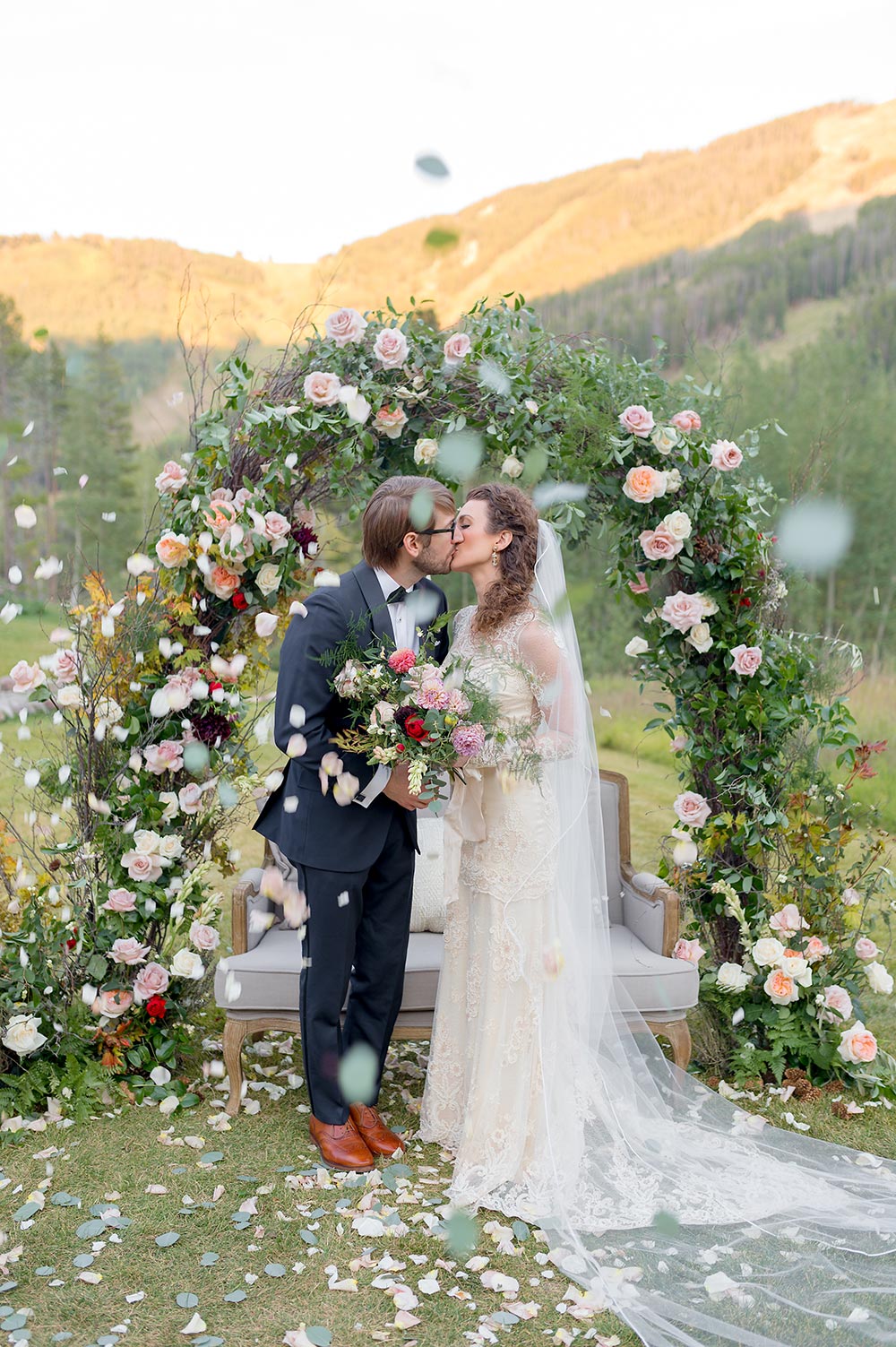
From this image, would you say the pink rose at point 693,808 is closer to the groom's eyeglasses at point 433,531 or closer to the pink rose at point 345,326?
the groom's eyeglasses at point 433,531

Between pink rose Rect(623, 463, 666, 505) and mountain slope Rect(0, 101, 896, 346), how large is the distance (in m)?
24.1

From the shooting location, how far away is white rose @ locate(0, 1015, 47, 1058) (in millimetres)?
3975

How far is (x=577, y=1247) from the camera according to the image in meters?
3.08

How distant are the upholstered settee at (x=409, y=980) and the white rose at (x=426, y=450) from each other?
4.93ft

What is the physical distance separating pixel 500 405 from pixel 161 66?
17.7m

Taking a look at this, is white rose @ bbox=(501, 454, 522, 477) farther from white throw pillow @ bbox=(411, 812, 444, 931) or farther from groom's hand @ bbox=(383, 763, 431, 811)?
white throw pillow @ bbox=(411, 812, 444, 931)

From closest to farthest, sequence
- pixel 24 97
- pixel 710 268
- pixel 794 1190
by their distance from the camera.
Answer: pixel 794 1190 → pixel 24 97 → pixel 710 268

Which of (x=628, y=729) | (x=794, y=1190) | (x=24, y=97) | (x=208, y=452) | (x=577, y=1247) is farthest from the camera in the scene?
(x=24, y=97)

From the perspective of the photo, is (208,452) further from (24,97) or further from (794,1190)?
(24,97)

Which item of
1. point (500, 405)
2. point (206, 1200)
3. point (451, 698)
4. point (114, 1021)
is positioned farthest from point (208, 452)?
point (206, 1200)

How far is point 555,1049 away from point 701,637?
173 cm

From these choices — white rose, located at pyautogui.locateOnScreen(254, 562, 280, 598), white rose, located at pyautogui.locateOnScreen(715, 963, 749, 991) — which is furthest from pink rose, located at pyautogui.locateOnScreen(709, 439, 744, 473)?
white rose, located at pyautogui.locateOnScreen(715, 963, 749, 991)

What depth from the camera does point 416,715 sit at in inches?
125

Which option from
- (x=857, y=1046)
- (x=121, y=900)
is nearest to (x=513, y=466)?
(x=121, y=900)
